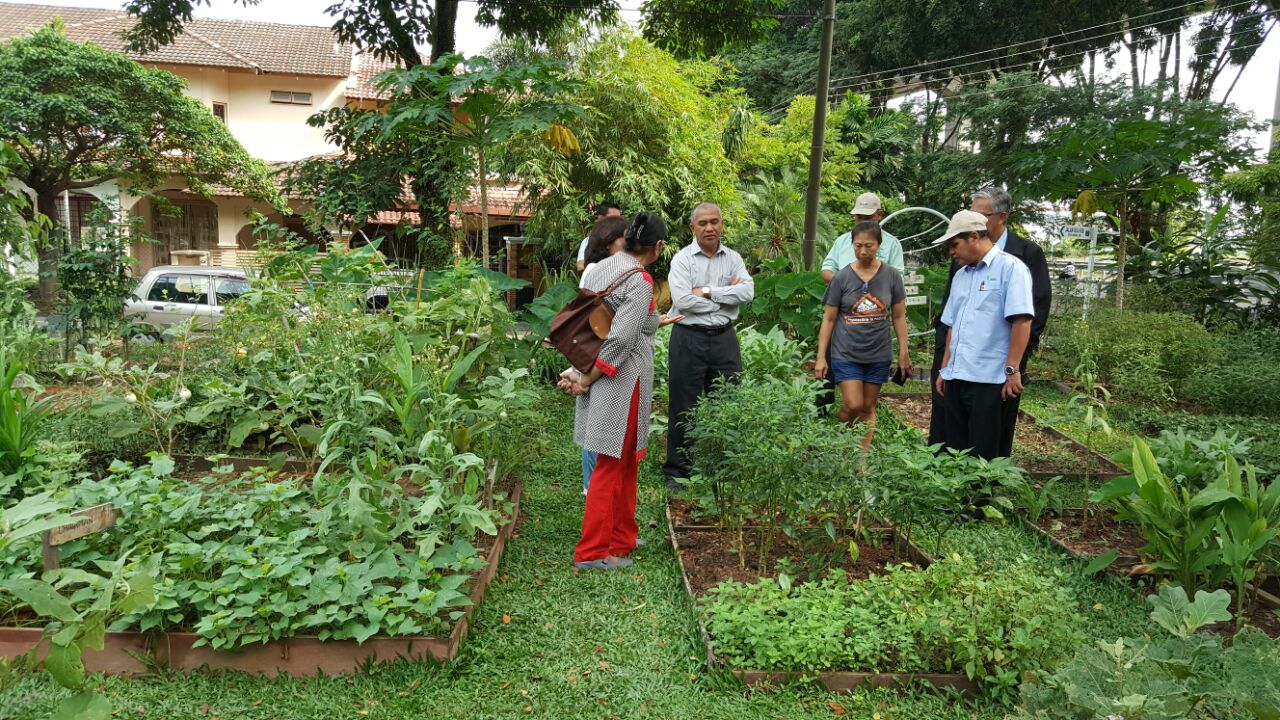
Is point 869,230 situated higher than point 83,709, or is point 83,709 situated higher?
point 869,230

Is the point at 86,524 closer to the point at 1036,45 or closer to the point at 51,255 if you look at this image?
the point at 51,255

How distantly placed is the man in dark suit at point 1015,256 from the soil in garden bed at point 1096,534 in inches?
19.4

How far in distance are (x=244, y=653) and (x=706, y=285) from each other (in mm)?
3231

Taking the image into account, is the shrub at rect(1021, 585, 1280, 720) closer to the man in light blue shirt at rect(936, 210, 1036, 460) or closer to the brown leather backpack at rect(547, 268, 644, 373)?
the man in light blue shirt at rect(936, 210, 1036, 460)

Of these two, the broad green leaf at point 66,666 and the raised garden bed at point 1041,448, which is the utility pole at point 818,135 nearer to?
the raised garden bed at point 1041,448

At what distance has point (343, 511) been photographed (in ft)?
11.0

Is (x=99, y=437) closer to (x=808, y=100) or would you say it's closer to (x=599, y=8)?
(x=599, y=8)

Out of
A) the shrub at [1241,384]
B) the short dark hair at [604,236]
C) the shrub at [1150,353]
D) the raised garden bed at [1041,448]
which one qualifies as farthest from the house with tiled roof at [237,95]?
the short dark hair at [604,236]

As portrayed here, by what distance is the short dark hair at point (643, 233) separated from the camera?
411 centimetres

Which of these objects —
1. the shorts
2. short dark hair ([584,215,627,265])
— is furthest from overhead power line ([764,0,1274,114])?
short dark hair ([584,215,627,265])

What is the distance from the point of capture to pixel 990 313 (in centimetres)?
461

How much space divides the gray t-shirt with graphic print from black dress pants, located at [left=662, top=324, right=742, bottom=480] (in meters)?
0.66

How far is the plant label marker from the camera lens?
282cm

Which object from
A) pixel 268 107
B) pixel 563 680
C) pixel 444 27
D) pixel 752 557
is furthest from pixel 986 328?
pixel 268 107
